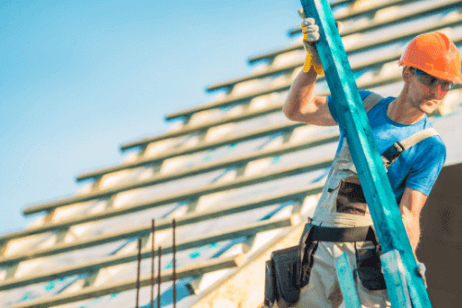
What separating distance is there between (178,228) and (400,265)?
2930 mm

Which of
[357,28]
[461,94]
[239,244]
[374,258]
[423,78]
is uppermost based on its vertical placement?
[357,28]

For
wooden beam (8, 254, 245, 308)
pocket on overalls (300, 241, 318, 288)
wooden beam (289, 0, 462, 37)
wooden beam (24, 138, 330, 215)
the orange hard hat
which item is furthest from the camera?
wooden beam (289, 0, 462, 37)

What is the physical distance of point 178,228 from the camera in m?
4.12

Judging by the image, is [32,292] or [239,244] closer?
[239,244]

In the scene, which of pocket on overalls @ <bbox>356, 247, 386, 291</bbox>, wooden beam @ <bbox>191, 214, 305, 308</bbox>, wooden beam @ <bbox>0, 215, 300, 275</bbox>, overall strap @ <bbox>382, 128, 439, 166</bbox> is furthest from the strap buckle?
wooden beam @ <bbox>0, 215, 300, 275</bbox>

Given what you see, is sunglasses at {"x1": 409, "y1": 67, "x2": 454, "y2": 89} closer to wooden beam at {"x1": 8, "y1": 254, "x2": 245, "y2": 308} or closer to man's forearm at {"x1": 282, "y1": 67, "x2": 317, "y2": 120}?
man's forearm at {"x1": 282, "y1": 67, "x2": 317, "y2": 120}

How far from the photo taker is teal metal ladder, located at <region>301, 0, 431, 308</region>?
56.1 inches

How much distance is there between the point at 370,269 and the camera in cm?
175

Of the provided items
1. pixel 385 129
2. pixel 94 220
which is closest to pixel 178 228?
pixel 94 220

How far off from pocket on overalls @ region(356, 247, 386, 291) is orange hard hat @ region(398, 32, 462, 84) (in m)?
0.77

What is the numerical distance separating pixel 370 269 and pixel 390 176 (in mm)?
406

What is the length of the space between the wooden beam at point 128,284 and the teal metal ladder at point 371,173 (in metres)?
1.71

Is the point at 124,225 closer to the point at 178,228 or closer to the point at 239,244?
the point at 178,228

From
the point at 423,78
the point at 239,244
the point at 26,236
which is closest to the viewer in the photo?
the point at 423,78
